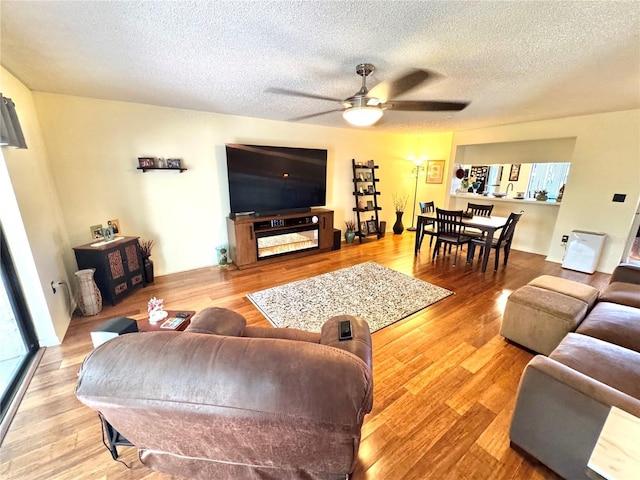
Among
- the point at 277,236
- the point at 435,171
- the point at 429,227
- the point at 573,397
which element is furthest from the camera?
the point at 435,171

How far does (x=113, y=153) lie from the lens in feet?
10.5

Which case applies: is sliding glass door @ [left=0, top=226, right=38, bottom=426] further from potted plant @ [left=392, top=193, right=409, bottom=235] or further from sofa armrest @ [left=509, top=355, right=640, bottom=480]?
potted plant @ [left=392, top=193, right=409, bottom=235]

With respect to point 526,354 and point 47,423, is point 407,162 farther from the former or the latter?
point 47,423

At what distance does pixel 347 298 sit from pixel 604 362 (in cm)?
209

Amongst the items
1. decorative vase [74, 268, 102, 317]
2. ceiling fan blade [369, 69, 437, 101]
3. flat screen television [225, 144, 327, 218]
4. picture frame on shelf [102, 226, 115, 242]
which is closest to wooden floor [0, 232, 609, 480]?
decorative vase [74, 268, 102, 317]

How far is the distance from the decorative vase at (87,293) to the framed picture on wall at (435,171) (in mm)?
6632

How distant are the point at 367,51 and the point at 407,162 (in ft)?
16.4

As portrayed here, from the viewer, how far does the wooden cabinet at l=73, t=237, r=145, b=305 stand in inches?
110

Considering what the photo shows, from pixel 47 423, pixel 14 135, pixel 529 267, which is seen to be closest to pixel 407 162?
pixel 529 267

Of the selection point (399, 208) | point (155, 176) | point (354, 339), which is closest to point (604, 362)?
point (354, 339)

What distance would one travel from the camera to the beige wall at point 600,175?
3564 millimetres

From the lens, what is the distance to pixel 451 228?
4.28m

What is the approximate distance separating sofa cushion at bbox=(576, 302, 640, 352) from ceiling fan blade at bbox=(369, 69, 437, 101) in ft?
7.54

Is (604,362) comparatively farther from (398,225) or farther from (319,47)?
(398,225)
